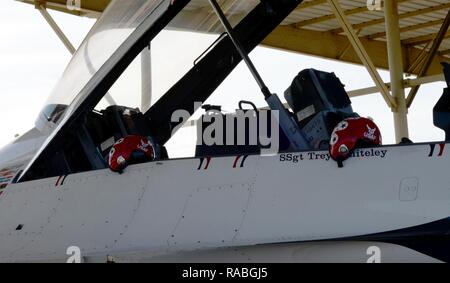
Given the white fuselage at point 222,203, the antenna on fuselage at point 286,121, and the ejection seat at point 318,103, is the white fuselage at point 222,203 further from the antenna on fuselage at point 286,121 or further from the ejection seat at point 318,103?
the ejection seat at point 318,103

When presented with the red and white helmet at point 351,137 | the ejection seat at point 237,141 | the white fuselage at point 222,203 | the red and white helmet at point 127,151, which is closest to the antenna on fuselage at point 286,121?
the ejection seat at point 237,141

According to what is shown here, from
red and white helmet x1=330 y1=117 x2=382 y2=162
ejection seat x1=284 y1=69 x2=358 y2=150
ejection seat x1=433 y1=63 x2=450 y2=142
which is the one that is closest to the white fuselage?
red and white helmet x1=330 y1=117 x2=382 y2=162

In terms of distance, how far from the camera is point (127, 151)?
7.27 metres

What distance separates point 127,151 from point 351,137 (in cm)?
177

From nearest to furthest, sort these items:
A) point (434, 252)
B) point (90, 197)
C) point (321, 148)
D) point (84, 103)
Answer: point (434, 252) → point (321, 148) → point (90, 197) → point (84, 103)

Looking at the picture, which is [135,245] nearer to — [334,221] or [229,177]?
[229,177]

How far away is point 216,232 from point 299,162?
27.1 inches

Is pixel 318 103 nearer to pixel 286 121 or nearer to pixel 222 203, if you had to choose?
pixel 286 121

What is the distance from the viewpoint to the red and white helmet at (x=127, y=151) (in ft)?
23.7

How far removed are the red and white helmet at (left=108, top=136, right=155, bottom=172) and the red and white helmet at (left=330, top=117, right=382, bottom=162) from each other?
1565 millimetres

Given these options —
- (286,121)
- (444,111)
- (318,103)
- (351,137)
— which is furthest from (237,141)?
(444,111)

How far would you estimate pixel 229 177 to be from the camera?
668 centimetres

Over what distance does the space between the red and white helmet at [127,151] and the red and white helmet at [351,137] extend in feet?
5.14
